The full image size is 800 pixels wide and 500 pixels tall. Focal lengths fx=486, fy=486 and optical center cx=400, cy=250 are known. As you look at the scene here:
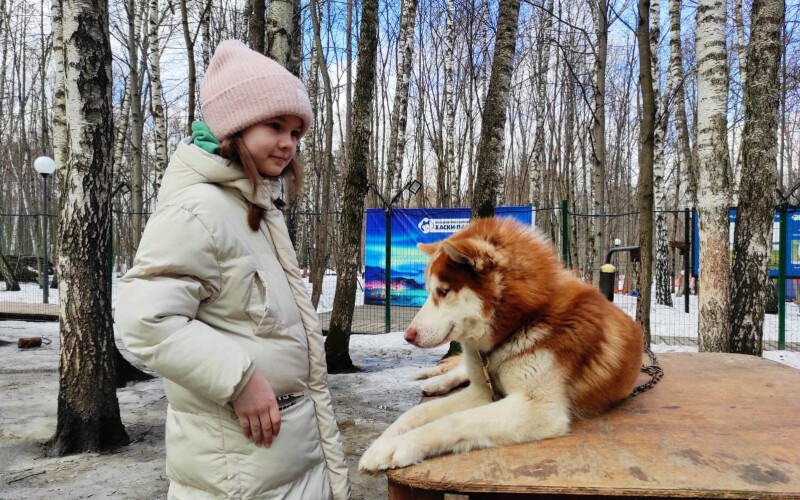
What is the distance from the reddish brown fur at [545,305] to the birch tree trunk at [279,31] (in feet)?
12.2

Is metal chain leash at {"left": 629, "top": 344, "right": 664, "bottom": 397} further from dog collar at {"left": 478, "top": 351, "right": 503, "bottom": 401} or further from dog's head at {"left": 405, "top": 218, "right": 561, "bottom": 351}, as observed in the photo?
dog's head at {"left": 405, "top": 218, "right": 561, "bottom": 351}

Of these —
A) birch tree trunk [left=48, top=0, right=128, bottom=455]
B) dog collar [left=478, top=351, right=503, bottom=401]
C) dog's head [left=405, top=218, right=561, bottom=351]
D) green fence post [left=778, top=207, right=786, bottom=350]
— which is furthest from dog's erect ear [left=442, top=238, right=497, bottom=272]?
green fence post [left=778, top=207, right=786, bottom=350]

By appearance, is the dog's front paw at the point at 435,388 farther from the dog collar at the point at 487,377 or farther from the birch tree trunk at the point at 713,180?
the birch tree trunk at the point at 713,180

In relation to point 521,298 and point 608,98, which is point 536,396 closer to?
point 521,298

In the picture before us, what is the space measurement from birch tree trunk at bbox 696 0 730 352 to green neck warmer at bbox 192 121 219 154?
484 cm

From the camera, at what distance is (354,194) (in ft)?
19.9

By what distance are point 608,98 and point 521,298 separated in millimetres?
25723

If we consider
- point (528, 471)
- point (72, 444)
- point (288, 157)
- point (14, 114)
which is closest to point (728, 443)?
point (528, 471)

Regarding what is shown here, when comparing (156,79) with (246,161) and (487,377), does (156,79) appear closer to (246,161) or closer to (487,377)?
(246,161)

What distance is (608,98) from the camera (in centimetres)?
2434

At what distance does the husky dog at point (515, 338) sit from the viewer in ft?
6.08

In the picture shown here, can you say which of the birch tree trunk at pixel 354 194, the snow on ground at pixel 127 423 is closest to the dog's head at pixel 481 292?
the snow on ground at pixel 127 423

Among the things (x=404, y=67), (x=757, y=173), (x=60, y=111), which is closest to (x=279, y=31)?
(x=60, y=111)

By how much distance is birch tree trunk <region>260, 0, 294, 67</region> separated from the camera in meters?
4.99
